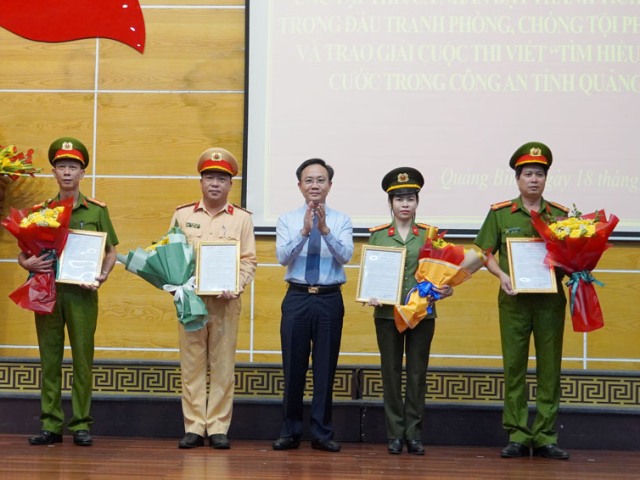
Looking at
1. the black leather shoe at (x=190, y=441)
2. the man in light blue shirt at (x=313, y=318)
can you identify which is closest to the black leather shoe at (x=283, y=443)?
the man in light blue shirt at (x=313, y=318)

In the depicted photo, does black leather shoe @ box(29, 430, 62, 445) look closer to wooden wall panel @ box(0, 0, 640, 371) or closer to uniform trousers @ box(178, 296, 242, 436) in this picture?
uniform trousers @ box(178, 296, 242, 436)

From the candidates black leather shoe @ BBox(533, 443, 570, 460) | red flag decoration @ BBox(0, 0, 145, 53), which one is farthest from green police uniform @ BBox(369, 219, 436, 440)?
red flag decoration @ BBox(0, 0, 145, 53)

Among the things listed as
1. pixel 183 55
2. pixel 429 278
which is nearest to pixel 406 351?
pixel 429 278

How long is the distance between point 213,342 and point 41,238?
882 mm

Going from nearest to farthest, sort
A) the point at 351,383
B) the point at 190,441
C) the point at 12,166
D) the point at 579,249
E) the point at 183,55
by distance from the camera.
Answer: the point at 579,249, the point at 190,441, the point at 351,383, the point at 12,166, the point at 183,55

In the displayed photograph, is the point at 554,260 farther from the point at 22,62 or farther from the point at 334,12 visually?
the point at 22,62

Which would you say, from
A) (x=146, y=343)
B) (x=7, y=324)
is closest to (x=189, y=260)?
(x=146, y=343)

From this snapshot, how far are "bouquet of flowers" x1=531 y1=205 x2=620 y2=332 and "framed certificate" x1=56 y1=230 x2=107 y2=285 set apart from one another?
6.27ft

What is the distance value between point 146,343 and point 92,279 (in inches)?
49.6

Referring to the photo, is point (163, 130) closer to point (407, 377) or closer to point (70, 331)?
point (70, 331)

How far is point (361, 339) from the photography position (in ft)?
17.3

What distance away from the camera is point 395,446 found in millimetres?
4117

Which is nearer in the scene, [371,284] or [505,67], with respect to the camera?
[371,284]

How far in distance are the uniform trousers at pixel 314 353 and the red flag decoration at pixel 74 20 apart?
2.07m
